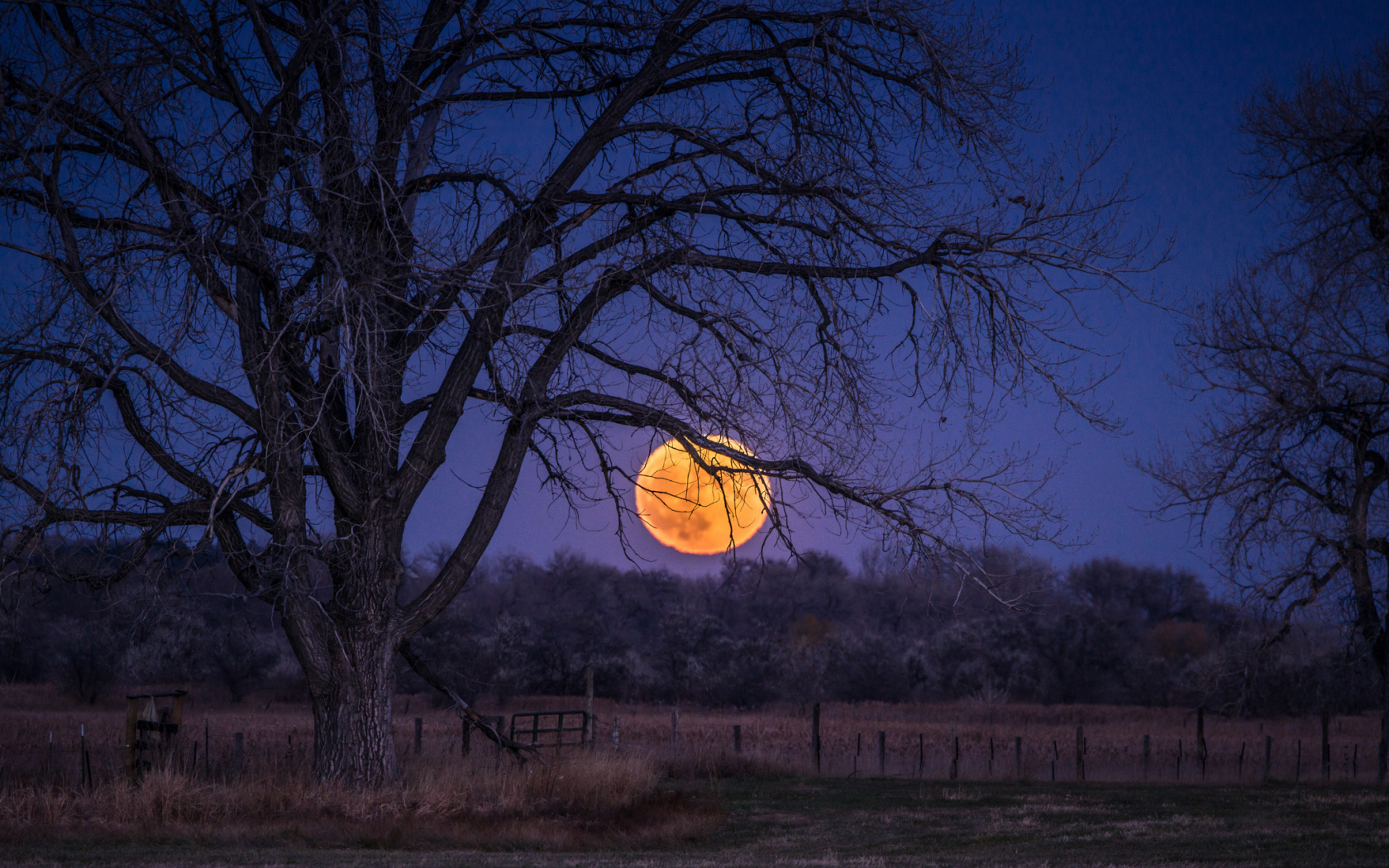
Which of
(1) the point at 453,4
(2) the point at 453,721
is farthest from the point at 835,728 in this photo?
(1) the point at 453,4

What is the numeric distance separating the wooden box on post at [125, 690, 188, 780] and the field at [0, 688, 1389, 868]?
433mm

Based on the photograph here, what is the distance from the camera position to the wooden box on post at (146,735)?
1199cm

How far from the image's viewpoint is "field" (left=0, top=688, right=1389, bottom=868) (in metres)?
9.91

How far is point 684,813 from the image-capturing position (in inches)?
506

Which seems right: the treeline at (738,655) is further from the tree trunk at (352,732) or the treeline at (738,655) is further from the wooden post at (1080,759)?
the tree trunk at (352,732)

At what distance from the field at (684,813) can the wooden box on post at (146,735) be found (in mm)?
433

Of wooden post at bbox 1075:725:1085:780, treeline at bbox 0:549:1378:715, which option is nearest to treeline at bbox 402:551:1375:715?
treeline at bbox 0:549:1378:715

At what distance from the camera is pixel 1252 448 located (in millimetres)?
18266

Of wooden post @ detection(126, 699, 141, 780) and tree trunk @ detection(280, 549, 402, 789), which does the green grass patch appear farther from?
wooden post @ detection(126, 699, 141, 780)

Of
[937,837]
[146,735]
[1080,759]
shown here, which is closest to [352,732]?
[146,735]

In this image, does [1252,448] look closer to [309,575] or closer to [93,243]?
[309,575]

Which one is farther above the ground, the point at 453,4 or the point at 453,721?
the point at 453,4

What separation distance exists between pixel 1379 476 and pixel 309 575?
17268 millimetres

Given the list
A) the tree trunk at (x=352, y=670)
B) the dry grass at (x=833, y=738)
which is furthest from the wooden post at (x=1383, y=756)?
the tree trunk at (x=352, y=670)
